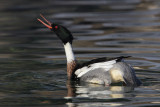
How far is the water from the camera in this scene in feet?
31.9

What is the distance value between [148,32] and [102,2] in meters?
10.2

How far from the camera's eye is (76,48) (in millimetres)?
15812

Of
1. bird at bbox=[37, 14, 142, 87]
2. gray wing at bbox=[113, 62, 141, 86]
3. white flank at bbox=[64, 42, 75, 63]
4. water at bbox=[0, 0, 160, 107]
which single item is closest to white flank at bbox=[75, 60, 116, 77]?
bird at bbox=[37, 14, 142, 87]

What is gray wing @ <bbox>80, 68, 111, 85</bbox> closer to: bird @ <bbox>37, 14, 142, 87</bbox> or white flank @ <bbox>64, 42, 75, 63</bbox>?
bird @ <bbox>37, 14, 142, 87</bbox>

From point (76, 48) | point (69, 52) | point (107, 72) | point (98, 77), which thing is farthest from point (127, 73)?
point (76, 48)

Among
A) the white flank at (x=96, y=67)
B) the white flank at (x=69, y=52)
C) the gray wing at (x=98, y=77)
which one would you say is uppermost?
the white flank at (x=69, y=52)

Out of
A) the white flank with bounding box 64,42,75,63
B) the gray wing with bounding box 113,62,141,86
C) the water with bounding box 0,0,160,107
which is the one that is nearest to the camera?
the water with bounding box 0,0,160,107

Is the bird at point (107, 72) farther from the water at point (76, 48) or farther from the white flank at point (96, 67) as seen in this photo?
the water at point (76, 48)

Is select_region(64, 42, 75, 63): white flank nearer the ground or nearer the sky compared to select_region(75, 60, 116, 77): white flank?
nearer the sky

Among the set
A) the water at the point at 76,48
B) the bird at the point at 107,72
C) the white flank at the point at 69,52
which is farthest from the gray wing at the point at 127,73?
the white flank at the point at 69,52

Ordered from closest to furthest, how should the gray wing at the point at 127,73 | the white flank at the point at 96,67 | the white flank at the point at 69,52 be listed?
the gray wing at the point at 127,73, the white flank at the point at 96,67, the white flank at the point at 69,52

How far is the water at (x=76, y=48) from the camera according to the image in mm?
9727

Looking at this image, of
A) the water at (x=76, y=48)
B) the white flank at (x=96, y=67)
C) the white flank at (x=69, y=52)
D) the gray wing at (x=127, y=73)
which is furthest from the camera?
the white flank at (x=69, y=52)

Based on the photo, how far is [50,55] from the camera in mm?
14594
